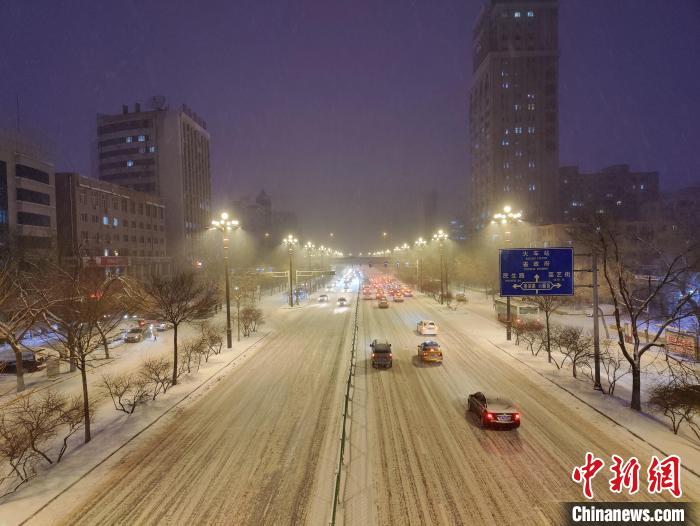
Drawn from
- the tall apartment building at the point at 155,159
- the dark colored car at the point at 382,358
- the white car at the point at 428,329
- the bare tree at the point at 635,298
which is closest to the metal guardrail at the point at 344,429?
the dark colored car at the point at 382,358

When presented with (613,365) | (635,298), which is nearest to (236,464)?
(635,298)

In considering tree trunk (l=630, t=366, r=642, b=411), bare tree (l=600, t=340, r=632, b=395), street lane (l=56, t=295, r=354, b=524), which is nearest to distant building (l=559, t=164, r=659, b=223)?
bare tree (l=600, t=340, r=632, b=395)

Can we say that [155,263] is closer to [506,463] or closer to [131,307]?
[131,307]

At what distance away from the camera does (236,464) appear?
1271cm

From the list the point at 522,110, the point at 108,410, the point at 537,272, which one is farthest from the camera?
the point at 522,110

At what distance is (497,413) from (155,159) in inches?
4516

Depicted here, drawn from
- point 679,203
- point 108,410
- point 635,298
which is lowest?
point 108,410

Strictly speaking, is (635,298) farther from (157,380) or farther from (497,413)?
(157,380)

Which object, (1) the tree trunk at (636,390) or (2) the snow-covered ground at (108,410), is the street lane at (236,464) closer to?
(2) the snow-covered ground at (108,410)

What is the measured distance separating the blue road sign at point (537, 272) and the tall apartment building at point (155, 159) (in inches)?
3830

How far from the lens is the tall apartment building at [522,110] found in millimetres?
123938

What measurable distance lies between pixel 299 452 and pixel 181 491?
3.70m

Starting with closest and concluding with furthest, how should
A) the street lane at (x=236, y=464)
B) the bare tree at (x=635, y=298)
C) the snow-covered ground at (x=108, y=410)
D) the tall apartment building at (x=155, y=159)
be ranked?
the street lane at (x=236, y=464), the snow-covered ground at (x=108, y=410), the bare tree at (x=635, y=298), the tall apartment building at (x=155, y=159)

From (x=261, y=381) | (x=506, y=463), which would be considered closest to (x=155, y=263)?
(x=261, y=381)
